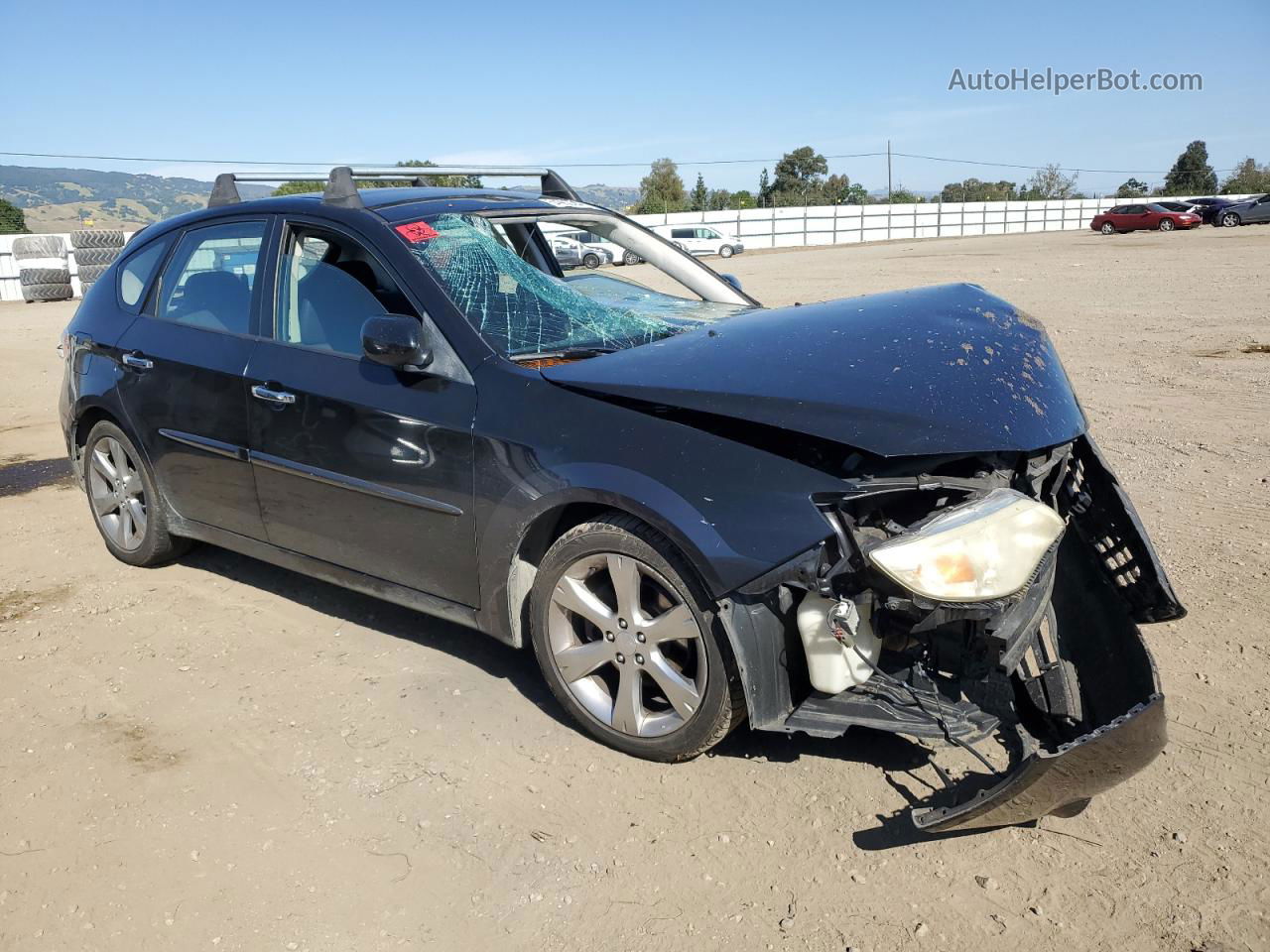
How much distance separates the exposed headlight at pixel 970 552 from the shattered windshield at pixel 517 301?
1.46 m

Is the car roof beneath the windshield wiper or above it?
above

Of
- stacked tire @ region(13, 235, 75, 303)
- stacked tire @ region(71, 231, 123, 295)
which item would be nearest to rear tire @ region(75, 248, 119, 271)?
stacked tire @ region(71, 231, 123, 295)

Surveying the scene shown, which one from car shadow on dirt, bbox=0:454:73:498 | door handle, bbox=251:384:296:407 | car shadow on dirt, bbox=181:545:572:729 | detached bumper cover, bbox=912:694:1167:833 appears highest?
door handle, bbox=251:384:296:407

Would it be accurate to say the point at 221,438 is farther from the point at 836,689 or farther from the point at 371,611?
the point at 836,689

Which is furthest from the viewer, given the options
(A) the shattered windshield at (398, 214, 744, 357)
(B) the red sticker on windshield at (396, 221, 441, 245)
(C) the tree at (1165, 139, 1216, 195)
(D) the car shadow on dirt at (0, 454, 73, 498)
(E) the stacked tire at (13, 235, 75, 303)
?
(C) the tree at (1165, 139, 1216, 195)

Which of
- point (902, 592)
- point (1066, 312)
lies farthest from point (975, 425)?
point (1066, 312)

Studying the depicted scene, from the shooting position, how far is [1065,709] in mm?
3088

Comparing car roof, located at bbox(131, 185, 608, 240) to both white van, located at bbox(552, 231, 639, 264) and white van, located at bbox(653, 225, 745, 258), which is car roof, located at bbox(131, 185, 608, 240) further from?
white van, located at bbox(653, 225, 745, 258)

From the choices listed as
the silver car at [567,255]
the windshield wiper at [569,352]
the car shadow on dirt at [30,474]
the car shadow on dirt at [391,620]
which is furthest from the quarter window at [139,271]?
the car shadow on dirt at [30,474]

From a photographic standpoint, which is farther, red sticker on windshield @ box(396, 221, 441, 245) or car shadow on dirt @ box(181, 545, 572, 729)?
car shadow on dirt @ box(181, 545, 572, 729)

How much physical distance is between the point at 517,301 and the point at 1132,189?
95.8 metres

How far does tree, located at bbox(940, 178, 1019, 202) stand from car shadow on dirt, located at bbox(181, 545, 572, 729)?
87836 mm

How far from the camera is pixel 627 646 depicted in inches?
127

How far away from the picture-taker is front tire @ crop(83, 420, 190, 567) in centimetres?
489
